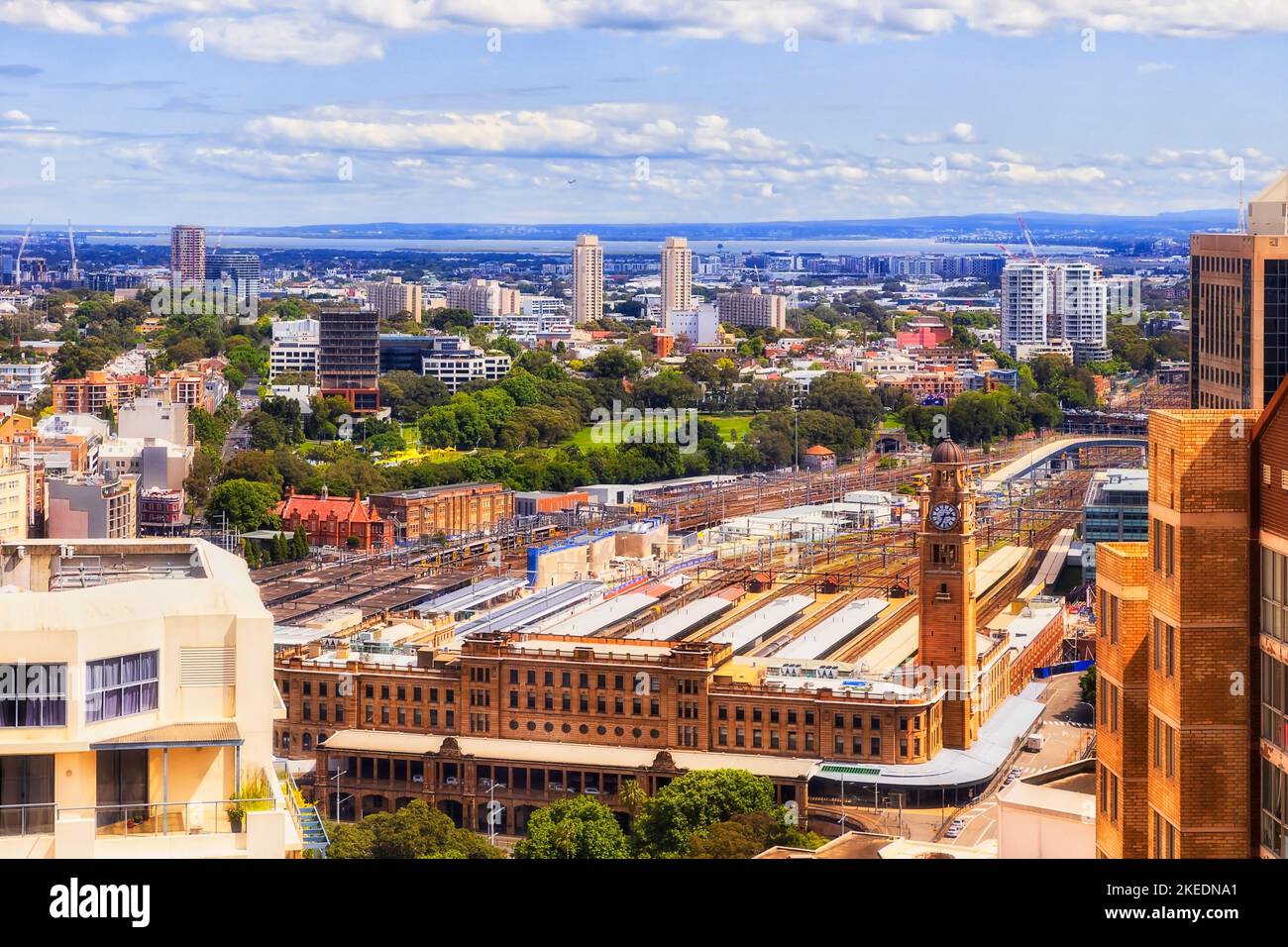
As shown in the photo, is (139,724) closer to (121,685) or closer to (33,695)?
(121,685)

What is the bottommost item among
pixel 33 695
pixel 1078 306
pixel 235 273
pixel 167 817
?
pixel 167 817

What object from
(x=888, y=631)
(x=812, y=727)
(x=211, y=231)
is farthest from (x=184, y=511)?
(x=211, y=231)

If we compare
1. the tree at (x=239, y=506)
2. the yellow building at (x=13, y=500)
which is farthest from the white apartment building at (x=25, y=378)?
the yellow building at (x=13, y=500)

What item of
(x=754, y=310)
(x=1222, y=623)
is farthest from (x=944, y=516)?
(x=754, y=310)

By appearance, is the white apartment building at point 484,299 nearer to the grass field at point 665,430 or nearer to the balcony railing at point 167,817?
the grass field at point 665,430

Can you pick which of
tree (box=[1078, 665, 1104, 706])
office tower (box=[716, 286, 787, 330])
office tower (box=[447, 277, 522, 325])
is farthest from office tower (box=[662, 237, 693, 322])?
tree (box=[1078, 665, 1104, 706])
